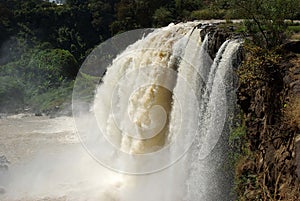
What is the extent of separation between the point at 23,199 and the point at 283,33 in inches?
324

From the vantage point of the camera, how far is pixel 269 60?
6836 millimetres

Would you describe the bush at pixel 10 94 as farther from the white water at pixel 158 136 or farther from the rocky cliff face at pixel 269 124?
the rocky cliff face at pixel 269 124

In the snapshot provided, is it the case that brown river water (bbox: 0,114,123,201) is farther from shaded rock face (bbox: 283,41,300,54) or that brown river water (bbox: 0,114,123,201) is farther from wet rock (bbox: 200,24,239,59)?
shaded rock face (bbox: 283,41,300,54)

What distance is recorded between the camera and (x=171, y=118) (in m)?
9.86

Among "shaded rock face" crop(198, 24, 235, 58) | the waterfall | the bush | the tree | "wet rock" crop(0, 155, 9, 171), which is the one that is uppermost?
the tree

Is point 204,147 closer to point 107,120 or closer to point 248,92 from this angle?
point 248,92

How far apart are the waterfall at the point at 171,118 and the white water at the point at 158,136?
22mm

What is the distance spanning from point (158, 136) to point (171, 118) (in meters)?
0.89

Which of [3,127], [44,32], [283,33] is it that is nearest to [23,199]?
[283,33]

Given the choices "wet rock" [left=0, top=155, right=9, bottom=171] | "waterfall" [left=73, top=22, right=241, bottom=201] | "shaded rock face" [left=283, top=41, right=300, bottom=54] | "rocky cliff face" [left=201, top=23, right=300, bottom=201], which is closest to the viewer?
"rocky cliff face" [left=201, top=23, right=300, bottom=201]

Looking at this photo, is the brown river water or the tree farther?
the brown river water

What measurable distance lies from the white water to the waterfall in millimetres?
22

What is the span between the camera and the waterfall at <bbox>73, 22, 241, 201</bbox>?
8047mm

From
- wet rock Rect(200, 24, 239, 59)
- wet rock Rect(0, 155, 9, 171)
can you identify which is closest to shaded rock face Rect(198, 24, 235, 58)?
wet rock Rect(200, 24, 239, 59)
